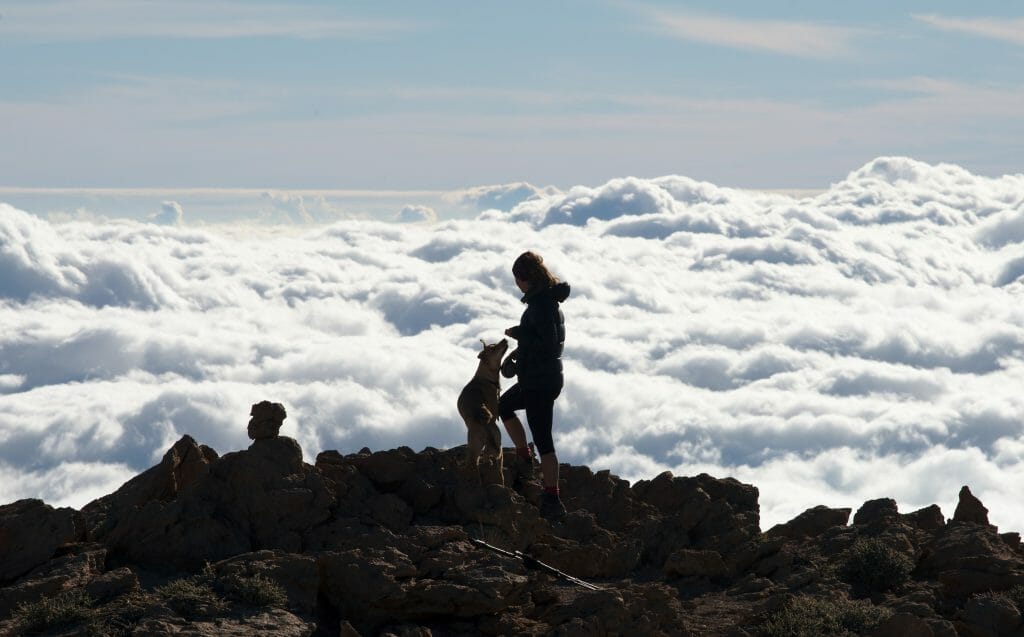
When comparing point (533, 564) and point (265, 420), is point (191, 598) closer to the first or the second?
point (265, 420)

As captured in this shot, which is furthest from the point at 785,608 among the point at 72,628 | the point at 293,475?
the point at 72,628

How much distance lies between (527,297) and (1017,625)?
18.5ft

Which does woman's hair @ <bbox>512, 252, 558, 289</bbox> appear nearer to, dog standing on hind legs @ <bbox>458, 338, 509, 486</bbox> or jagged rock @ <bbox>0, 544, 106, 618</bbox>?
dog standing on hind legs @ <bbox>458, 338, 509, 486</bbox>

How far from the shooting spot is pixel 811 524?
13539mm

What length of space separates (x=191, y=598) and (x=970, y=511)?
9.59 metres

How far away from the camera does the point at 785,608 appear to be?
9.45 metres

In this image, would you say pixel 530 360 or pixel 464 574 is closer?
pixel 464 574

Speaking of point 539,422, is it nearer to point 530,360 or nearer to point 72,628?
point 530,360

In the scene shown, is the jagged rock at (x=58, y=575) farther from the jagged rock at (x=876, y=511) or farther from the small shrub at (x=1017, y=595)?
the jagged rock at (x=876, y=511)

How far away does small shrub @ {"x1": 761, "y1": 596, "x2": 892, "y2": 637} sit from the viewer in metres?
8.96

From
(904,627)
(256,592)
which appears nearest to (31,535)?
(256,592)

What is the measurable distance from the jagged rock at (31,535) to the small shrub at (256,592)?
203 centimetres

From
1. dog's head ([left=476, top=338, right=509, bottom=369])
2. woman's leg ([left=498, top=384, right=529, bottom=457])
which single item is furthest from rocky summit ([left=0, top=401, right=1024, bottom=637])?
dog's head ([left=476, top=338, right=509, bottom=369])

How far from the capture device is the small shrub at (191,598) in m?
8.27
